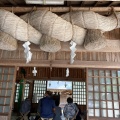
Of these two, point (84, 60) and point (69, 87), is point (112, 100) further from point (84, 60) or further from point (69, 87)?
point (69, 87)

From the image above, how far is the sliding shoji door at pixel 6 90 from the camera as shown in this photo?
11.5 ft

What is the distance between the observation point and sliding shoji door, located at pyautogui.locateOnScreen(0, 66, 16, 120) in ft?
11.5

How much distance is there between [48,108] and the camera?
3783 millimetres

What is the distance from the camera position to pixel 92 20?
261 centimetres

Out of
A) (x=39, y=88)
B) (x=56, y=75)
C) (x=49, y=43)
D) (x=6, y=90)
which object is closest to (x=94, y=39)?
(x=49, y=43)

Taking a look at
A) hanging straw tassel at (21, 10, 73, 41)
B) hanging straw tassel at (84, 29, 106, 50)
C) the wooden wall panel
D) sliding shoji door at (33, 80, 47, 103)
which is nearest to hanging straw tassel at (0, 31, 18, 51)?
hanging straw tassel at (21, 10, 73, 41)

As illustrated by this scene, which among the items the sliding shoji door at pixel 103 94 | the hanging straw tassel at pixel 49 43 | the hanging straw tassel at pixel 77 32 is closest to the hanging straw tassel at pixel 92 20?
the hanging straw tassel at pixel 77 32

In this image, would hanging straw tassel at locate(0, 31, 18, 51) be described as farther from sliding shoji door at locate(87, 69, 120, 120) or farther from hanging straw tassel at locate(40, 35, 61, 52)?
→ sliding shoji door at locate(87, 69, 120, 120)

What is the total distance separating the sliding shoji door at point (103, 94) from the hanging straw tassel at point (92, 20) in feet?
4.16

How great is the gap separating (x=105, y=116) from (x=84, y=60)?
1.20 m

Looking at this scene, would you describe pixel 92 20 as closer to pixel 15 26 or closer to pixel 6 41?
pixel 15 26

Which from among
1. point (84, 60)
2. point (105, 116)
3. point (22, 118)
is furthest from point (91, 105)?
point (22, 118)

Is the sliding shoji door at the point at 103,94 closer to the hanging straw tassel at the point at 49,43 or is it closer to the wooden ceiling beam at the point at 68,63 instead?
the wooden ceiling beam at the point at 68,63

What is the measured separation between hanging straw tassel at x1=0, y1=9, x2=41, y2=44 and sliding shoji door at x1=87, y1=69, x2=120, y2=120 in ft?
5.21
